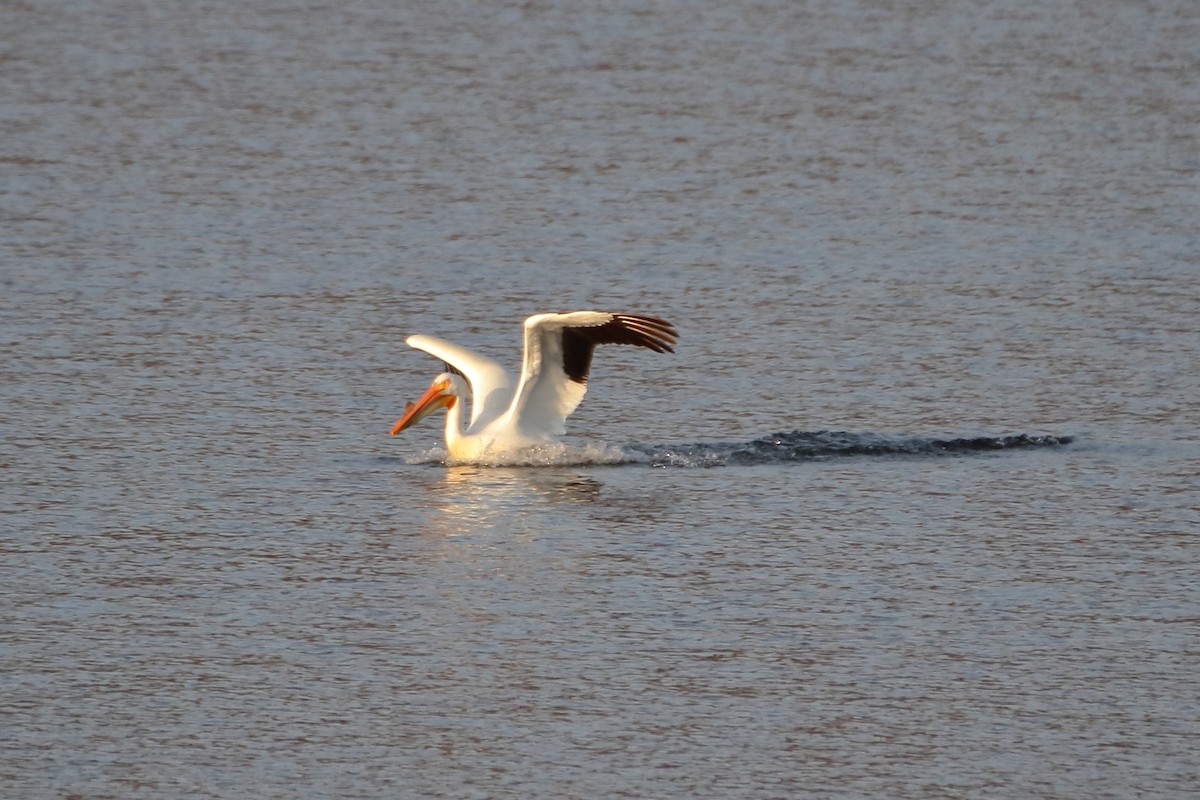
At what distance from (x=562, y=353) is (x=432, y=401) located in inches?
25.3

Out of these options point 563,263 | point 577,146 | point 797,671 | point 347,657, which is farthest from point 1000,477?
point 577,146

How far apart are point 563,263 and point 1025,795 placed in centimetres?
659

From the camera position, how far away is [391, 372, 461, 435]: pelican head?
29.7ft

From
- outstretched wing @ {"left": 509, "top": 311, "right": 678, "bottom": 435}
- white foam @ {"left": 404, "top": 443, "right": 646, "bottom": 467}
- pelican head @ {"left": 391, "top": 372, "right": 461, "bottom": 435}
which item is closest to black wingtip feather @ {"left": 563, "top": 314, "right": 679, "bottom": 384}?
outstretched wing @ {"left": 509, "top": 311, "right": 678, "bottom": 435}

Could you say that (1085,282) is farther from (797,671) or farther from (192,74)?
(192,74)

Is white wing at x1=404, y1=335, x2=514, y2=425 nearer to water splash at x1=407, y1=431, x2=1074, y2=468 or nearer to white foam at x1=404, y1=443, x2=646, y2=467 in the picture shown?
white foam at x1=404, y1=443, x2=646, y2=467

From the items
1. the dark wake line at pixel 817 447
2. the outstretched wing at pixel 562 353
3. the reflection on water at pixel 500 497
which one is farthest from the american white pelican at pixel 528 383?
the dark wake line at pixel 817 447

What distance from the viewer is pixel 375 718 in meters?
5.82

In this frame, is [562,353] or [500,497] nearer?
[500,497]

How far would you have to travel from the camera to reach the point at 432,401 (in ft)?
30.1

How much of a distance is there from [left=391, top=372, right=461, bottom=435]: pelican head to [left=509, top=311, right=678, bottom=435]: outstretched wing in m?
0.34

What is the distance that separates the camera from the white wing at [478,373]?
30.4 ft

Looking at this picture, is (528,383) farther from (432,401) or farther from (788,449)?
(788,449)

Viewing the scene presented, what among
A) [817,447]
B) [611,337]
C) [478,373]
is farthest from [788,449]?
[478,373]
